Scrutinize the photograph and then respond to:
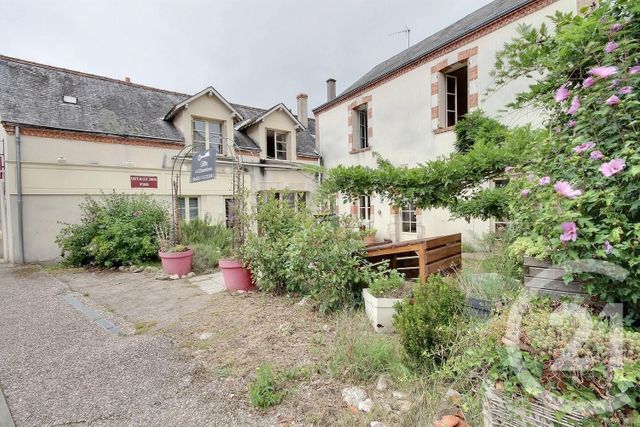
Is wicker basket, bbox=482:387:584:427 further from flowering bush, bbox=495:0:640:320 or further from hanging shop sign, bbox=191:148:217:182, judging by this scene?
hanging shop sign, bbox=191:148:217:182

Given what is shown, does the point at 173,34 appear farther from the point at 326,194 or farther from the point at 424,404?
the point at 424,404

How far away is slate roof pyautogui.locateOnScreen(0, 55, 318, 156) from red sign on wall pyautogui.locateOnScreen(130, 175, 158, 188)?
4.46 feet

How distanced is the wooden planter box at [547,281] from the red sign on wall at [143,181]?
1120 cm

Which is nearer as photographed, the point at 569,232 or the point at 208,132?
the point at 569,232

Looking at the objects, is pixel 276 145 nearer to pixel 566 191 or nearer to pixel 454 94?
pixel 454 94

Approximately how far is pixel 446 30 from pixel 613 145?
10.9 meters

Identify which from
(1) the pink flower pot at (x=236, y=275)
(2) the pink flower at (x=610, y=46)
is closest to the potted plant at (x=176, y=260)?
(1) the pink flower pot at (x=236, y=275)

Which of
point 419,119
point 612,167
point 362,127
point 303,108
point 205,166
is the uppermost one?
point 303,108

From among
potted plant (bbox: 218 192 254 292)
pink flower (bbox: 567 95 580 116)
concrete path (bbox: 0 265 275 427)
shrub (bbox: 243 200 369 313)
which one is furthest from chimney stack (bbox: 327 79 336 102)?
pink flower (bbox: 567 95 580 116)

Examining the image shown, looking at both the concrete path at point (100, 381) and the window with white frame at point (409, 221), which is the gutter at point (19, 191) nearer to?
the concrete path at point (100, 381)

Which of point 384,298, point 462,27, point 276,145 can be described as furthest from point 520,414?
point 276,145

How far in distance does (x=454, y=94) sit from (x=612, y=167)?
28.8 feet

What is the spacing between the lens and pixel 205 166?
272 inches

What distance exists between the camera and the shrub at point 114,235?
24.6 ft
